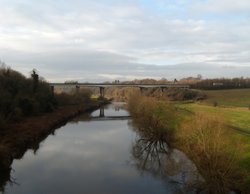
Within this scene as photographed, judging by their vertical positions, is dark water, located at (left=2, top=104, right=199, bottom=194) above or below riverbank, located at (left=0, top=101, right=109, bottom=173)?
below

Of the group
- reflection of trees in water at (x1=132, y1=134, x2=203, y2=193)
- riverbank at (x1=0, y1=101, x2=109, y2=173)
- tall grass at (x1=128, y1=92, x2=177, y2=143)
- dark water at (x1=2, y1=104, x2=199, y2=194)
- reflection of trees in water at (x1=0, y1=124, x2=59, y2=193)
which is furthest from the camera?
tall grass at (x1=128, y1=92, x2=177, y2=143)

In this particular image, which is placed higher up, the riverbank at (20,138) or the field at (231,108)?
the field at (231,108)

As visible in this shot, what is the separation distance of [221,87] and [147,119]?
264ft

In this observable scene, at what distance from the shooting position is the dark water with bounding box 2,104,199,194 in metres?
23.6

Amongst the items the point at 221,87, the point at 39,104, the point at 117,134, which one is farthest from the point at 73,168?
the point at 221,87

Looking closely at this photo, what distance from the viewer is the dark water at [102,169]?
23.6 m

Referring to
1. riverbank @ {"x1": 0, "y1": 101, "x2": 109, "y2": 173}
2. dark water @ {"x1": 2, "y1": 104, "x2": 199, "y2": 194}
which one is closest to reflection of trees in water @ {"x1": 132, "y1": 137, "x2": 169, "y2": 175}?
dark water @ {"x1": 2, "y1": 104, "x2": 199, "y2": 194}

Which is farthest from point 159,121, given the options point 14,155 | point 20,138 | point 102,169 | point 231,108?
point 231,108

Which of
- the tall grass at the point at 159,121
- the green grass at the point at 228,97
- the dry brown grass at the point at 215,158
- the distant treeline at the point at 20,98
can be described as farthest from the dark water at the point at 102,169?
the green grass at the point at 228,97

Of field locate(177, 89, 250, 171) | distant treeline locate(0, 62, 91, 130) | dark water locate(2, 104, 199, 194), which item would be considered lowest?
dark water locate(2, 104, 199, 194)

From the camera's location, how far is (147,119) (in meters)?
40.6

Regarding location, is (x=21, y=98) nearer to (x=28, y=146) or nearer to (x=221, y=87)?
(x=28, y=146)

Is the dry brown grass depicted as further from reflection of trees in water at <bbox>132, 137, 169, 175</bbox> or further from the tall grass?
the tall grass

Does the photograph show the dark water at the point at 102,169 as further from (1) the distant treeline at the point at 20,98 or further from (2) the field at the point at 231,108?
(1) the distant treeline at the point at 20,98
